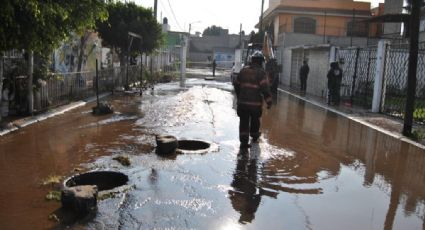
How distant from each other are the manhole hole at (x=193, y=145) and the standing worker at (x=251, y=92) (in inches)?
30.3

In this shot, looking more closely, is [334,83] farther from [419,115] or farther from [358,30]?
[358,30]

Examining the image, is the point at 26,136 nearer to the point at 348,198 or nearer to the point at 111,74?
the point at 348,198

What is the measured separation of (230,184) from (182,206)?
1.28m

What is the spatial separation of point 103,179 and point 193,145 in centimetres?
303

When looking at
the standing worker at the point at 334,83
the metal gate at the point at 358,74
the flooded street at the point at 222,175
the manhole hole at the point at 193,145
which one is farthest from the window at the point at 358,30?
the manhole hole at the point at 193,145

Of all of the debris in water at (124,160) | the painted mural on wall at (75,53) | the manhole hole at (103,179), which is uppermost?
the painted mural on wall at (75,53)

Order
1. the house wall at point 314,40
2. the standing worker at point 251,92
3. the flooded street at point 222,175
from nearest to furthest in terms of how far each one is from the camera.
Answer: the flooded street at point 222,175, the standing worker at point 251,92, the house wall at point 314,40

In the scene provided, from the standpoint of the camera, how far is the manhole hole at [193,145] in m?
9.86

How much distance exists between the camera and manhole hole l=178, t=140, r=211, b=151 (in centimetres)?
986

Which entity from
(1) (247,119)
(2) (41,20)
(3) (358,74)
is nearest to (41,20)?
(2) (41,20)

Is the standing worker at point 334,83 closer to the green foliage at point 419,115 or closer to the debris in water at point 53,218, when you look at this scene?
the green foliage at point 419,115

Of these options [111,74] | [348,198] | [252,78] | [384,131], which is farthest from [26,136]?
[111,74]

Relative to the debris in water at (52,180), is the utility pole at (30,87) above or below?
above

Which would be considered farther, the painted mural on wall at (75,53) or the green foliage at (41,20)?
the painted mural on wall at (75,53)
